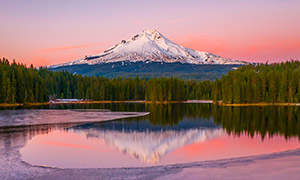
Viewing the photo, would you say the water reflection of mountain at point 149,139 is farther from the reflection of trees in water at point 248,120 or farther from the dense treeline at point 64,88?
the dense treeline at point 64,88

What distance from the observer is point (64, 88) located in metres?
197

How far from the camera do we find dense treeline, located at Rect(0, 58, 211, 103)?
128m

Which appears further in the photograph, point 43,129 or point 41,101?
point 41,101

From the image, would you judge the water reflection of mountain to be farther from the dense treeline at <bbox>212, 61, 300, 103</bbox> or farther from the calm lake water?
the dense treeline at <bbox>212, 61, 300, 103</bbox>

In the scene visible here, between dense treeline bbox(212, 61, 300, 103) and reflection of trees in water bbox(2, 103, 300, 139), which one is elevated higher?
dense treeline bbox(212, 61, 300, 103)

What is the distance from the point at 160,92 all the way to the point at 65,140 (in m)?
135

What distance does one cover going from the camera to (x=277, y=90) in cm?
13038

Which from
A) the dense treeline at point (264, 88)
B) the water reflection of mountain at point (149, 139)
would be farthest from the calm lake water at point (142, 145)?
the dense treeline at point (264, 88)

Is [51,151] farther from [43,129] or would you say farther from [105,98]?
[105,98]

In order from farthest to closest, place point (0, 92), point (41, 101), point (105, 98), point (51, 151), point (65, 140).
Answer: point (105, 98) < point (41, 101) < point (0, 92) < point (65, 140) < point (51, 151)

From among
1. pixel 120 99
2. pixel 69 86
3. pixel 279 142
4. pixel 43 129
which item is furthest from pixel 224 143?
pixel 69 86

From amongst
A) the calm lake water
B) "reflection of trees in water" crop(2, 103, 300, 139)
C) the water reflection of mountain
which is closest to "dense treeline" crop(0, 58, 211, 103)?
"reflection of trees in water" crop(2, 103, 300, 139)

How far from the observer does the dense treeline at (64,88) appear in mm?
127625

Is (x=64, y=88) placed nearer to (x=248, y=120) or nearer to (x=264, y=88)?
(x=264, y=88)
